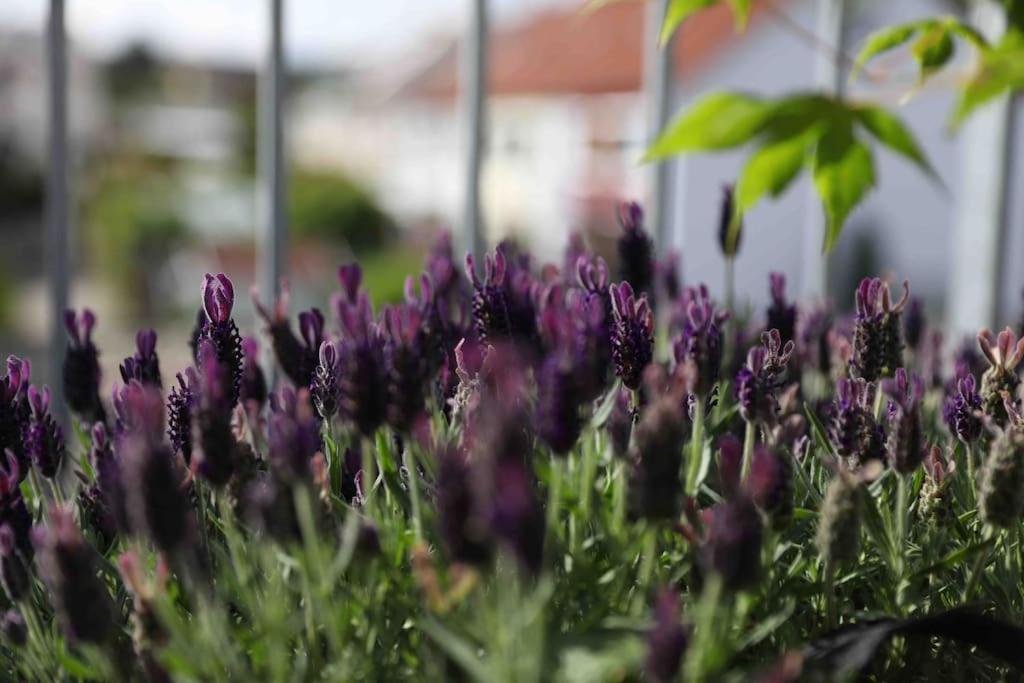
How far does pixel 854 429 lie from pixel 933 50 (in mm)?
472

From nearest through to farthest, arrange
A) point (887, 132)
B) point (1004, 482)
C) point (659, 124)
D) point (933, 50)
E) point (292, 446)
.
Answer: point (292, 446), point (1004, 482), point (887, 132), point (933, 50), point (659, 124)

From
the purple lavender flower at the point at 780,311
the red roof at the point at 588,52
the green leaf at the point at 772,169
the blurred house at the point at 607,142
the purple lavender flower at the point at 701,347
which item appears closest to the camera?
the purple lavender flower at the point at 701,347

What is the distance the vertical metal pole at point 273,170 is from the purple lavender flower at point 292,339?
2.42ft

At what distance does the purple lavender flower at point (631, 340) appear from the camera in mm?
1111

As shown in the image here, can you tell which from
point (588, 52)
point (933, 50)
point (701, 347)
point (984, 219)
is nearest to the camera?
point (701, 347)

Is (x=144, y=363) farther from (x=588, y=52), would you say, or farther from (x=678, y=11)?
(x=588, y=52)

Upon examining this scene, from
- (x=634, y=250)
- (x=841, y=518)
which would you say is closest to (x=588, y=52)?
(x=634, y=250)

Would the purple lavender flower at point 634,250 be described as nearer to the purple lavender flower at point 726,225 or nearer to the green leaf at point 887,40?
the purple lavender flower at point 726,225

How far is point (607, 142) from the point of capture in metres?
32.9

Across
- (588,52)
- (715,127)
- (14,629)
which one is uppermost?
(588,52)

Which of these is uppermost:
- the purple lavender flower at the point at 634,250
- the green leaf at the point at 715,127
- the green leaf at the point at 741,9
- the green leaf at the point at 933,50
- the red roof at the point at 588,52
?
the red roof at the point at 588,52

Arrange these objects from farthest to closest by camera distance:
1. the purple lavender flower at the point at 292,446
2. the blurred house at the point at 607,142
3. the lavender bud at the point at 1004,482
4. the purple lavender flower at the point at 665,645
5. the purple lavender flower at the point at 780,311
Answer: the blurred house at the point at 607,142
the purple lavender flower at the point at 780,311
the lavender bud at the point at 1004,482
the purple lavender flower at the point at 292,446
the purple lavender flower at the point at 665,645

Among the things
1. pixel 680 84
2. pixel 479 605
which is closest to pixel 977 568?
pixel 479 605

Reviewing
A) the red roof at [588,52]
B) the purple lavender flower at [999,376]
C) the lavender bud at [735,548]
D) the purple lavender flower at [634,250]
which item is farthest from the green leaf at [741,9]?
the red roof at [588,52]
